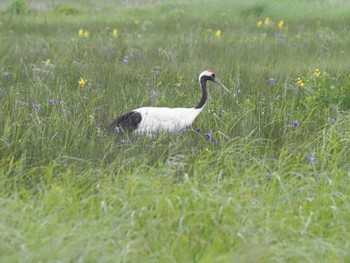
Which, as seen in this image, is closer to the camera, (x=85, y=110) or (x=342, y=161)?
(x=342, y=161)

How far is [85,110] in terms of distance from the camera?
664 cm

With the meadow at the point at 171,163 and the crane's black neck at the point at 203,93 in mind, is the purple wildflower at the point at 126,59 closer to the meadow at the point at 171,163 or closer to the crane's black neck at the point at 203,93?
the meadow at the point at 171,163

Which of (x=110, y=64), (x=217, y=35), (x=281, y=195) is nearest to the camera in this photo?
(x=281, y=195)

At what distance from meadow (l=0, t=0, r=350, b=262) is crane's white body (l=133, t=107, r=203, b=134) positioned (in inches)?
6.5

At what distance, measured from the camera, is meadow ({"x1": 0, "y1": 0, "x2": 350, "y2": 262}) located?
411 cm

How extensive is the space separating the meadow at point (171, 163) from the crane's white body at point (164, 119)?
6.5 inches

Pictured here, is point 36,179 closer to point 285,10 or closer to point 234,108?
point 234,108

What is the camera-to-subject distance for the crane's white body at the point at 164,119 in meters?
6.46

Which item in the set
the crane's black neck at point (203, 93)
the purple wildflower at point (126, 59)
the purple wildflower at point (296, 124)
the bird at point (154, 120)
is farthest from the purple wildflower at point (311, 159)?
the purple wildflower at point (126, 59)

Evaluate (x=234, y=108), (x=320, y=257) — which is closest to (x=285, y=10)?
(x=234, y=108)

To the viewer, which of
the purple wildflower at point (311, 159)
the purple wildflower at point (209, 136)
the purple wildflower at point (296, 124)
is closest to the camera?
the purple wildflower at point (311, 159)

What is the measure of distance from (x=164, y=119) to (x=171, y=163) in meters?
1.33

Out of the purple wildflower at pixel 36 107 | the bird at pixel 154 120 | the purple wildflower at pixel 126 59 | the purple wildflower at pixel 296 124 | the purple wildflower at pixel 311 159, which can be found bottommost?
the purple wildflower at pixel 126 59

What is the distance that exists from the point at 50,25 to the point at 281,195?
9.74 metres
